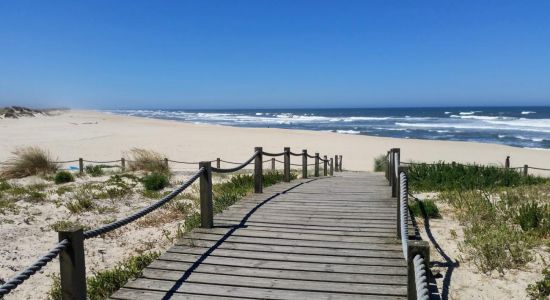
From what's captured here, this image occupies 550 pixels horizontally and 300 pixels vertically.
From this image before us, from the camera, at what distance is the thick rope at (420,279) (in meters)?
2.55

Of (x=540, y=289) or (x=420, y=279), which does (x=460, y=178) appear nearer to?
(x=540, y=289)

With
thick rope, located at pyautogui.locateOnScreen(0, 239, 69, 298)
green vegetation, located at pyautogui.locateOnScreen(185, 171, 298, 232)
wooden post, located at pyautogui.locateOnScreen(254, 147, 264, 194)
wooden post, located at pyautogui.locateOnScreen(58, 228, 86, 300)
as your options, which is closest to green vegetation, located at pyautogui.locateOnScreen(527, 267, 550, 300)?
wooden post, located at pyautogui.locateOnScreen(58, 228, 86, 300)

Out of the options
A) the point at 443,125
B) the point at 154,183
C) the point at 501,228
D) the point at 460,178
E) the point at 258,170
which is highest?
the point at 258,170

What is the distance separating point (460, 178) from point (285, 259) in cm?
793

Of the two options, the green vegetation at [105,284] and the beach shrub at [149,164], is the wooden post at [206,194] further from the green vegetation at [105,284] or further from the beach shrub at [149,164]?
Result: the beach shrub at [149,164]

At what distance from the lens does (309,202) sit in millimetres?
8055

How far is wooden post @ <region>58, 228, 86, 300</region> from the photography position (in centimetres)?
323

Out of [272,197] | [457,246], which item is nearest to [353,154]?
[272,197]

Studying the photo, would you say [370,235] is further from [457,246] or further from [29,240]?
[29,240]

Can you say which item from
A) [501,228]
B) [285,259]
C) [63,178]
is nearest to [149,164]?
[63,178]

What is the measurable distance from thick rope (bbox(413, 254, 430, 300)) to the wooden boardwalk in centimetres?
122

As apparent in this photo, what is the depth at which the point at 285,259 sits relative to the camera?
191 inches

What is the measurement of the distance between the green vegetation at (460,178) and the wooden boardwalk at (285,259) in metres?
4.12

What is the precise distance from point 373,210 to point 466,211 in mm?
1531
